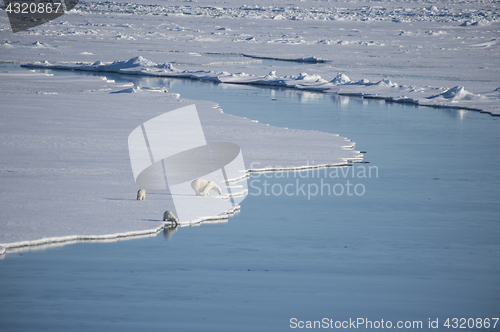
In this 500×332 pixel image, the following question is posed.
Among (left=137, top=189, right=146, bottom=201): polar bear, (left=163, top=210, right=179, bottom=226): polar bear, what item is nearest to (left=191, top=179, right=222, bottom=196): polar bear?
(left=137, top=189, right=146, bottom=201): polar bear

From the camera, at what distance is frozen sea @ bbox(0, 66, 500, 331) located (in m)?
4.21

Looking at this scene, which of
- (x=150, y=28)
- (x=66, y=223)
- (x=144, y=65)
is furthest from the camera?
(x=150, y=28)

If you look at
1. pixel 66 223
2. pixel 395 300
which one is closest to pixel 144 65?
pixel 66 223

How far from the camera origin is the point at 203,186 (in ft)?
22.7

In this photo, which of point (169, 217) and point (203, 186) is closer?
point (169, 217)

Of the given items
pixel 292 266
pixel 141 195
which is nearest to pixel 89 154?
pixel 141 195

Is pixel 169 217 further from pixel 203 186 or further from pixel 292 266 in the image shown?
pixel 292 266

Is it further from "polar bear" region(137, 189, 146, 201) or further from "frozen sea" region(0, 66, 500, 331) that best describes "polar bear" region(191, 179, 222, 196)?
"polar bear" region(137, 189, 146, 201)

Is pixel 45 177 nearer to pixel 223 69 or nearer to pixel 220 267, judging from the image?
pixel 220 267

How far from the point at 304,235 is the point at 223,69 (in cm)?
1924

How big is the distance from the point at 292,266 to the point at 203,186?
6.93ft

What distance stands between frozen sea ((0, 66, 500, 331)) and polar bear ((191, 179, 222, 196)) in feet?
1.45

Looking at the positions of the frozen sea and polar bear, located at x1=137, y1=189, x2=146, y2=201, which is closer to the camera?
the frozen sea

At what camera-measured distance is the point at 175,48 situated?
33.0 m
